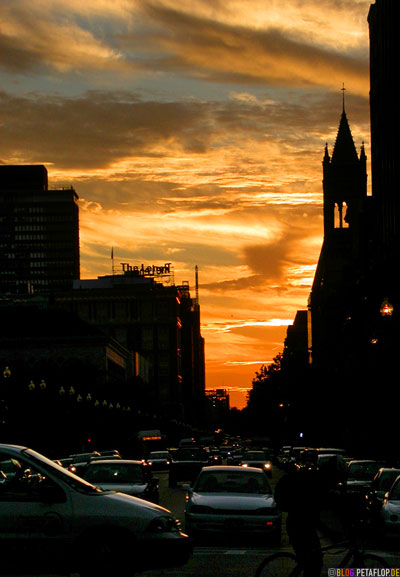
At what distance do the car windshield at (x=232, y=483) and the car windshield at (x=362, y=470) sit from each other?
1240 cm

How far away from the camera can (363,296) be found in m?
117

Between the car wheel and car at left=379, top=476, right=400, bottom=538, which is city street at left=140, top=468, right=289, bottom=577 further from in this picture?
the car wheel

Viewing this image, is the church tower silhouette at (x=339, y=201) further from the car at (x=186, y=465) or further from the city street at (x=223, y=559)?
the city street at (x=223, y=559)

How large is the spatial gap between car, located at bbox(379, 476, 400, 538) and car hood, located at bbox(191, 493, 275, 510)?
2.27 metres

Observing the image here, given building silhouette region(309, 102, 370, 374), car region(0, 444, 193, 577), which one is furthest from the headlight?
building silhouette region(309, 102, 370, 374)

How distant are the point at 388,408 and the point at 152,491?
2004 inches

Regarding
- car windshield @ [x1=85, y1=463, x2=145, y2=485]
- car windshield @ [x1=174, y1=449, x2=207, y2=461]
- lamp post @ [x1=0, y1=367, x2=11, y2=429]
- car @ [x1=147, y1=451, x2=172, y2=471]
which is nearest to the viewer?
car windshield @ [x1=85, y1=463, x2=145, y2=485]

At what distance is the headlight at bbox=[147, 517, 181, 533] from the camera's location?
→ 50.9ft

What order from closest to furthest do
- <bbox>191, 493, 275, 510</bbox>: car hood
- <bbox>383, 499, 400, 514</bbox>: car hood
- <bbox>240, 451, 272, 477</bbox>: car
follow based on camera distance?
1. <bbox>191, 493, 275, 510</bbox>: car hood
2. <bbox>383, 499, 400, 514</bbox>: car hood
3. <bbox>240, 451, 272, 477</bbox>: car

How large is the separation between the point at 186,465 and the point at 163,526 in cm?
4101

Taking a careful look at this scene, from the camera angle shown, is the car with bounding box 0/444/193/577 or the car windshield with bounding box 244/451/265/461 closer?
the car with bounding box 0/444/193/577

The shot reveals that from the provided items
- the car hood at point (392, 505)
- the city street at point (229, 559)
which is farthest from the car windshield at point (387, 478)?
the car hood at point (392, 505)

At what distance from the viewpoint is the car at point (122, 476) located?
3011cm

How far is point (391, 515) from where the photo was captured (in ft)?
81.3
